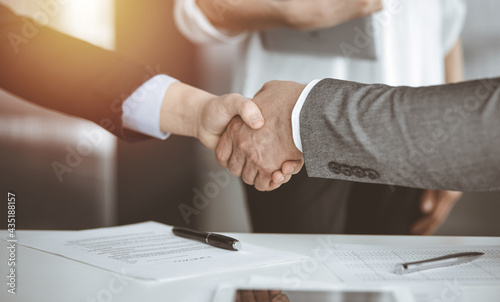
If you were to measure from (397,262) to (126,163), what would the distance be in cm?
153

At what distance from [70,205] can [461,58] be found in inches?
64.0

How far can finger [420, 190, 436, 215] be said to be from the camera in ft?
4.24

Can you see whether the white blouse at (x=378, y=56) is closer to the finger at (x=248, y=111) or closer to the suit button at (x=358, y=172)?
the finger at (x=248, y=111)

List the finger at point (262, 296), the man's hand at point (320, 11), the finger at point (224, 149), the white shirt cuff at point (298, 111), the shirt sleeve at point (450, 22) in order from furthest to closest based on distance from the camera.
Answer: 1. the shirt sleeve at point (450, 22)
2. the man's hand at point (320, 11)
3. the finger at point (224, 149)
4. the white shirt cuff at point (298, 111)
5. the finger at point (262, 296)

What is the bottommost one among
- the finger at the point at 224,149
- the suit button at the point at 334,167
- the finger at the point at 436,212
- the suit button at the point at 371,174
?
the finger at the point at 436,212

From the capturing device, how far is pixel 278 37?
1.30m

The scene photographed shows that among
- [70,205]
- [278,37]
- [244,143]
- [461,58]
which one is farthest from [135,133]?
[461,58]

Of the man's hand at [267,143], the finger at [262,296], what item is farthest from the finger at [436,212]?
the finger at [262,296]

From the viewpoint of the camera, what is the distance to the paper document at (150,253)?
0.53m

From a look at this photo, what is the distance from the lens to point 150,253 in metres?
0.61

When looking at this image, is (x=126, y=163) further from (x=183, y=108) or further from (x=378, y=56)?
(x=378, y=56)

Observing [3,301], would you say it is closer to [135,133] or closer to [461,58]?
[135,133]

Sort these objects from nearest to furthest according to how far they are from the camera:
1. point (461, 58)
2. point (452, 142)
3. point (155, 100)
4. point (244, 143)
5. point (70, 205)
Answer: point (452, 142) → point (244, 143) → point (155, 100) → point (461, 58) → point (70, 205)

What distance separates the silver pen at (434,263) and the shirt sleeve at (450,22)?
103cm
